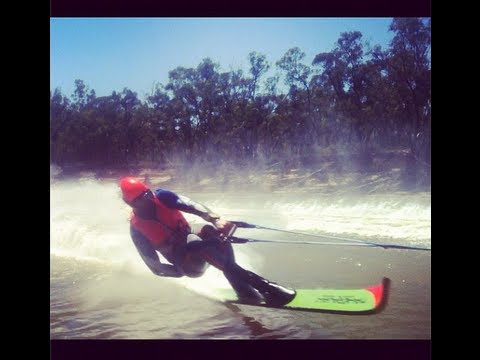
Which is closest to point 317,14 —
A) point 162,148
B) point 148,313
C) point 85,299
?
point 162,148

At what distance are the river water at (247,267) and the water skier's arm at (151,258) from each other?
→ 444 millimetres

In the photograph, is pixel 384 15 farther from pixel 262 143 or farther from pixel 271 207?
pixel 271 207

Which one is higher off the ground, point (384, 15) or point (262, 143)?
point (384, 15)

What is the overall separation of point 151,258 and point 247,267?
1.41 meters

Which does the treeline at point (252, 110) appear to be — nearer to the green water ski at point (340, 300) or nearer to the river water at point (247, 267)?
the river water at point (247, 267)

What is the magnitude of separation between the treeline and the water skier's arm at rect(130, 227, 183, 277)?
1596 millimetres

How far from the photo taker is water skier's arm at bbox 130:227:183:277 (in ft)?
15.2

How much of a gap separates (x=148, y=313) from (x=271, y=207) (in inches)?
163

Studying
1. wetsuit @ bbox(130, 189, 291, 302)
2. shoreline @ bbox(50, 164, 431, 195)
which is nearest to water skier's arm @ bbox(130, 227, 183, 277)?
wetsuit @ bbox(130, 189, 291, 302)

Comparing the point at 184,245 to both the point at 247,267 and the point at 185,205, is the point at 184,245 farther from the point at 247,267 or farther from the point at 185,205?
the point at 247,267

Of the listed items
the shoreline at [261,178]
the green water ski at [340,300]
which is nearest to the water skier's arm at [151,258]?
the green water ski at [340,300]

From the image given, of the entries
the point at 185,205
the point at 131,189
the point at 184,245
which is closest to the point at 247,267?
the point at 184,245

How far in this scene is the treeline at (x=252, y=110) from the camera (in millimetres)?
5395
